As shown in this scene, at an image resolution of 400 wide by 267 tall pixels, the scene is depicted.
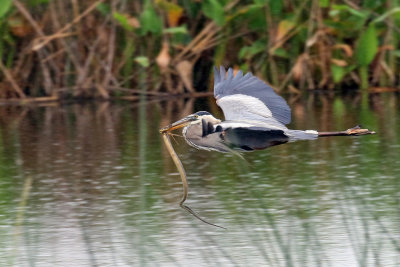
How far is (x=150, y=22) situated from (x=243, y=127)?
287 inches

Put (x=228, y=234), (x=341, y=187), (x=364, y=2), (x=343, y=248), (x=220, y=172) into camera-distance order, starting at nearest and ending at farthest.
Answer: (x=343, y=248)
(x=228, y=234)
(x=341, y=187)
(x=220, y=172)
(x=364, y=2)

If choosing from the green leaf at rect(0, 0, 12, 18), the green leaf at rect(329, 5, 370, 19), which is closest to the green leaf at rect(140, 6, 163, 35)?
the green leaf at rect(0, 0, 12, 18)

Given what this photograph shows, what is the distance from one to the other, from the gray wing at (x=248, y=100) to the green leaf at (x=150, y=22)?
6.44 metres

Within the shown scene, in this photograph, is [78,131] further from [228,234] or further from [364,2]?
[228,234]

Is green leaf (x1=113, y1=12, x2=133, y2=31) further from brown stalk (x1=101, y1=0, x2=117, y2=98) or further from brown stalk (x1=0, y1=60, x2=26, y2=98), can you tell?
brown stalk (x1=0, y1=60, x2=26, y2=98)

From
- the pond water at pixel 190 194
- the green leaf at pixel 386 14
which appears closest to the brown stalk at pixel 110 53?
the pond water at pixel 190 194

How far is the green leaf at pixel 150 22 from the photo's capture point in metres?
10.6

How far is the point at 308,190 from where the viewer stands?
648 centimetres

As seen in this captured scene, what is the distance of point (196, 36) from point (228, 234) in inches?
242

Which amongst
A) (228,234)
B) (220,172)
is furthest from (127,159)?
(228,234)

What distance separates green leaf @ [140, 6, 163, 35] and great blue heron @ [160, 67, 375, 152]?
22.1 ft

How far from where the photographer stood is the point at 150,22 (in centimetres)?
1070

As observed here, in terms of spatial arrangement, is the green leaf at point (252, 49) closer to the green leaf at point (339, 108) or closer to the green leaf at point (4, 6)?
the green leaf at point (339, 108)

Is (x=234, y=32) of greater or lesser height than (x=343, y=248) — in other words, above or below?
above
